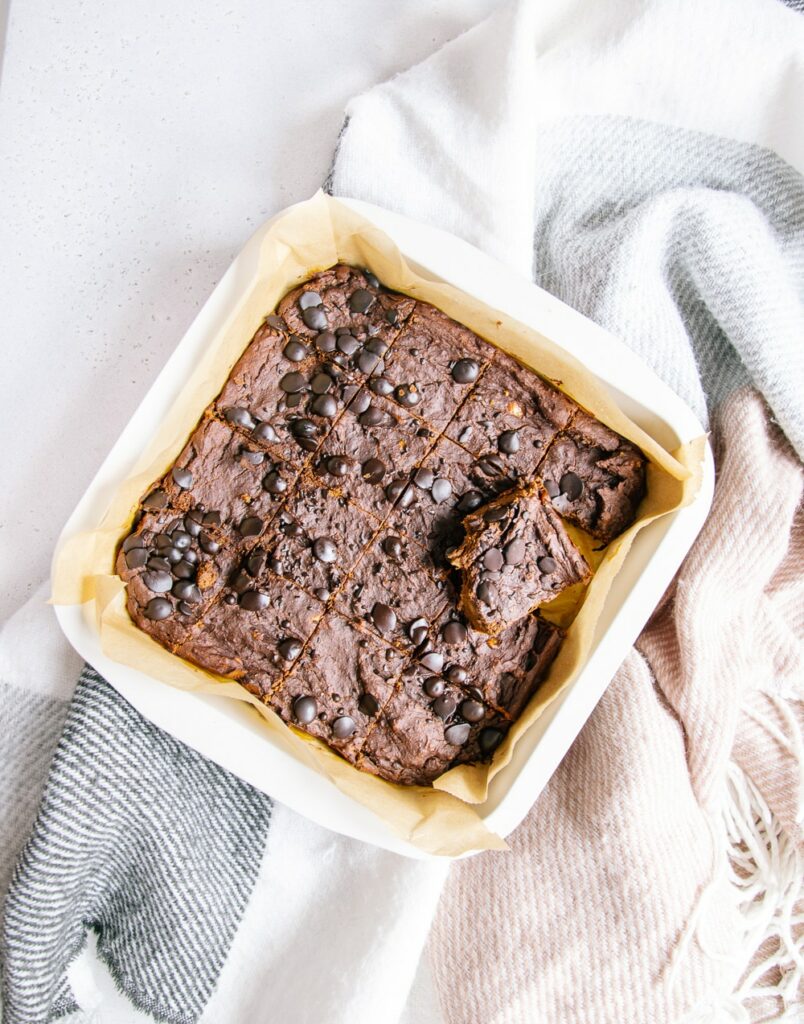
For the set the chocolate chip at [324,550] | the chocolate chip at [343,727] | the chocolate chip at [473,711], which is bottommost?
the chocolate chip at [343,727]

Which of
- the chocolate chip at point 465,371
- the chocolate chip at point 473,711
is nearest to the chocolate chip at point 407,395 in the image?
the chocolate chip at point 465,371

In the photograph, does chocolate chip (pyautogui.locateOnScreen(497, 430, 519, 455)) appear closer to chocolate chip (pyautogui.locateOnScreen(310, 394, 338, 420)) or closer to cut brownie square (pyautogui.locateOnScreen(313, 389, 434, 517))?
cut brownie square (pyautogui.locateOnScreen(313, 389, 434, 517))

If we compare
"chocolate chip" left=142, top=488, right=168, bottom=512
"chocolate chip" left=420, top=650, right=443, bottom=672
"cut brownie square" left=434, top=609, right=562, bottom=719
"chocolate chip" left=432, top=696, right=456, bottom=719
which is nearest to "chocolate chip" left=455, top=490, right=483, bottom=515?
"cut brownie square" left=434, top=609, right=562, bottom=719

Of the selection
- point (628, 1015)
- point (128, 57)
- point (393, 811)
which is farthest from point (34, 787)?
point (128, 57)

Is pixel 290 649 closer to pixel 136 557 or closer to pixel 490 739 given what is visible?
pixel 136 557

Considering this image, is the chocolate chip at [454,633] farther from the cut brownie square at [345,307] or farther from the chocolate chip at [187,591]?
the cut brownie square at [345,307]

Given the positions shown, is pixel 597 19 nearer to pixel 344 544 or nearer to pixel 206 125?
pixel 206 125

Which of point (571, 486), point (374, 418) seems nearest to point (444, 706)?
point (571, 486)
